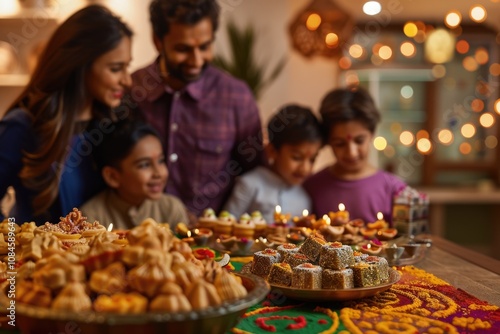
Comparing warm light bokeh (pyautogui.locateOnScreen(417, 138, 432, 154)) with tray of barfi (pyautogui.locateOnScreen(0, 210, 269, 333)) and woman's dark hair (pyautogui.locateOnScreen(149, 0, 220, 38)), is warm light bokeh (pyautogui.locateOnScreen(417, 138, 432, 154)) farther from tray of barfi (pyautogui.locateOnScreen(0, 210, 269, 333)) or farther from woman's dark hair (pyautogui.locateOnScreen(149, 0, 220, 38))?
tray of barfi (pyautogui.locateOnScreen(0, 210, 269, 333))

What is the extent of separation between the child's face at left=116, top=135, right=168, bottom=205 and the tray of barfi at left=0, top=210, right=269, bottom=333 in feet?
4.60

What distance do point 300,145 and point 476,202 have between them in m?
4.23

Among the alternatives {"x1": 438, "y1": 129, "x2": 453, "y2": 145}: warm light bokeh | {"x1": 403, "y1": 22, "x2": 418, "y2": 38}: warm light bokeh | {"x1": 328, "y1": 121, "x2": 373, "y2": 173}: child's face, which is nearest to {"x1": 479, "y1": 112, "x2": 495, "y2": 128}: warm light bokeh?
{"x1": 438, "y1": 129, "x2": 453, "y2": 145}: warm light bokeh

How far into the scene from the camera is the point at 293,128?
9.98ft

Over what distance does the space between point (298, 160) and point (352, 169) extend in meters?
0.29

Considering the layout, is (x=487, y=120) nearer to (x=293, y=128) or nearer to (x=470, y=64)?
(x=470, y=64)

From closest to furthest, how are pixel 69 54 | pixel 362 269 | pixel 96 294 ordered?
1. pixel 96 294
2. pixel 362 269
3. pixel 69 54

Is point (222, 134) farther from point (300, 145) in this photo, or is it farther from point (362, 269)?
point (362, 269)

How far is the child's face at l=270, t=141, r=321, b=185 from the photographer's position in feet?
9.91

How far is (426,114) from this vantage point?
22.0ft

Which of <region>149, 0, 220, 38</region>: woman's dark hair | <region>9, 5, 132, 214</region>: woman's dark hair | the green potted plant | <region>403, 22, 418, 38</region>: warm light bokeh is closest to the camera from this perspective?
<region>9, 5, 132, 214</region>: woman's dark hair

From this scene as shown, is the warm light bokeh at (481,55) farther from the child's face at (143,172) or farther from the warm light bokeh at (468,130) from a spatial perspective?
the child's face at (143,172)

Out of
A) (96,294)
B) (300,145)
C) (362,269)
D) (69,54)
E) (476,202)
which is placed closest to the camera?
(96,294)

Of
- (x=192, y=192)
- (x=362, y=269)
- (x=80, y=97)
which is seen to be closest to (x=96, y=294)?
(x=362, y=269)
